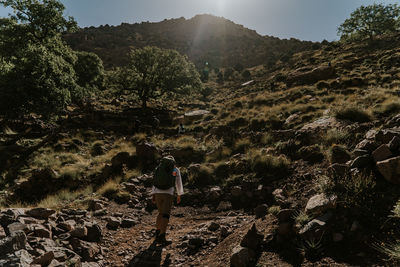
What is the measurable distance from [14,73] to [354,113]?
19.1m

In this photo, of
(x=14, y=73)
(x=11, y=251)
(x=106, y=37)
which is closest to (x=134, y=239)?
(x=11, y=251)

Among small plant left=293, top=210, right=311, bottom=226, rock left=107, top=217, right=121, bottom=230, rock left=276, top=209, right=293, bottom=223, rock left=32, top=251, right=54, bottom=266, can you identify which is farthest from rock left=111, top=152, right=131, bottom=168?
small plant left=293, top=210, right=311, bottom=226

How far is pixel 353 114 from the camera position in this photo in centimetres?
1021

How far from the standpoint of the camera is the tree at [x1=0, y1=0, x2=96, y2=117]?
1392cm

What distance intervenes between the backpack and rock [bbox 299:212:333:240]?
334 cm

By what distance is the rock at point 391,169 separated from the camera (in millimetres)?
4094

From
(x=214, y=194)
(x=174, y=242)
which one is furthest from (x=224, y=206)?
(x=174, y=242)

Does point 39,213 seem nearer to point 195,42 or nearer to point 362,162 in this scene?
point 362,162

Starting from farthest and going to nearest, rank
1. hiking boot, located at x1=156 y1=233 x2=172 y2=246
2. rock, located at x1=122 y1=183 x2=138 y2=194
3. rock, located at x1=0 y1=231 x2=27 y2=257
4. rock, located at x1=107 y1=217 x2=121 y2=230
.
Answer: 1. rock, located at x1=122 y1=183 x2=138 y2=194
2. rock, located at x1=107 y1=217 x2=121 y2=230
3. hiking boot, located at x1=156 y1=233 x2=172 y2=246
4. rock, located at x1=0 y1=231 x2=27 y2=257

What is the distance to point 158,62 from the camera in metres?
29.1

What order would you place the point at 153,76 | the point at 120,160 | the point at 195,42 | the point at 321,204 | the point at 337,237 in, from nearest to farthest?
the point at 337,237, the point at 321,204, the point at 120,160, the point at 153,76, the point at 195,42

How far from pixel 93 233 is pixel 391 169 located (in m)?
6.52

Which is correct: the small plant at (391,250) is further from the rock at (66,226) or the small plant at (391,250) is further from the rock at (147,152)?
the rock at (147,152)

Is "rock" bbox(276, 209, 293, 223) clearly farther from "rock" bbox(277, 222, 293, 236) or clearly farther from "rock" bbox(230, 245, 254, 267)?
"rock" bbox(230, 245, 254, 267)
